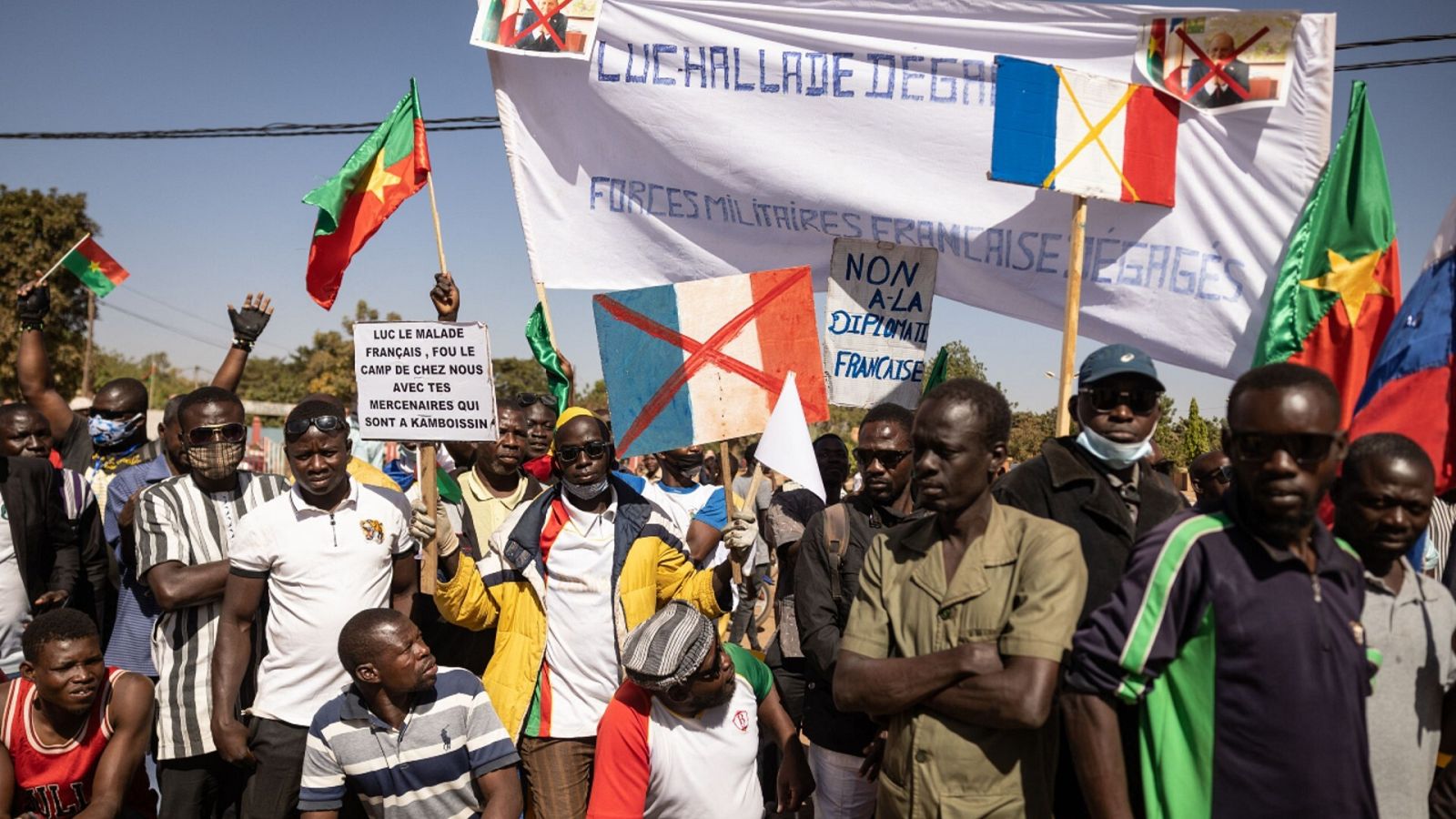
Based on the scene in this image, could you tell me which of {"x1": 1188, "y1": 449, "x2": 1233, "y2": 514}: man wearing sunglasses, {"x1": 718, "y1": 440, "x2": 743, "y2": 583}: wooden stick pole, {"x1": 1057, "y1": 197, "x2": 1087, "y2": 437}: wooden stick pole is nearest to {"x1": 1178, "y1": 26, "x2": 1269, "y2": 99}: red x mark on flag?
{"x1": 1057, "y1": 197, "x2": 1087, "y2": 437}: wooden stick pole

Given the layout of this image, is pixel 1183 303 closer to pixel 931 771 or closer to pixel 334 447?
pixel 931 771

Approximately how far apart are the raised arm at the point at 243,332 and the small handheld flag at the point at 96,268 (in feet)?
12.4

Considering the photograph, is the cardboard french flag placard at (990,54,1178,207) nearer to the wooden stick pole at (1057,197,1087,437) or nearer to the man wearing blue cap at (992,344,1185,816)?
the wooden stick pole at (1057,197,1087,437)

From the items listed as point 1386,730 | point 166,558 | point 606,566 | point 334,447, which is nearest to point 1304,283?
point 1386,730

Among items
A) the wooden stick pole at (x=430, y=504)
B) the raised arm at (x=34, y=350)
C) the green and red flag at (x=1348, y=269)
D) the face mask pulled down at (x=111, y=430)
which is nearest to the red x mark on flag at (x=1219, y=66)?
the green and red flag at (x=1348, y=269)

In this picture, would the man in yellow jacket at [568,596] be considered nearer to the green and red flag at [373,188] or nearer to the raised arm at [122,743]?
the raised arm at [122,743]

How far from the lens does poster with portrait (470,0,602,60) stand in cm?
557

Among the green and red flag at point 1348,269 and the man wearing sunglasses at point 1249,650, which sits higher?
the green and red flag at point 1348,269

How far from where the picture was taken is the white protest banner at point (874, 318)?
16.6 feet

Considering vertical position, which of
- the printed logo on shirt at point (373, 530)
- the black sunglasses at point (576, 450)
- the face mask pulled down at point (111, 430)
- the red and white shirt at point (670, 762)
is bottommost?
the red and white shirt at point (670, 762)

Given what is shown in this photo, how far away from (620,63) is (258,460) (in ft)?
54.2

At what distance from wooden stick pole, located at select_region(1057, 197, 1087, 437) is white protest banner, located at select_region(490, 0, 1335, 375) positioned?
0.79 m

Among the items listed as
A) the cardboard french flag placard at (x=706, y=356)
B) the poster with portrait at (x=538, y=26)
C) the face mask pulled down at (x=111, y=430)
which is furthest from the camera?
the face mask pulled down at (x=111, y=430)

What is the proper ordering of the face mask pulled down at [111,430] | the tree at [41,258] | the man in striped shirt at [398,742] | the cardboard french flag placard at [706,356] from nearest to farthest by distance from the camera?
the man in striped shirt at [398,742] < the cardboard french flag placard at [706,356] < the face mask pulled down at [111,430] < the tree at [41,258]
